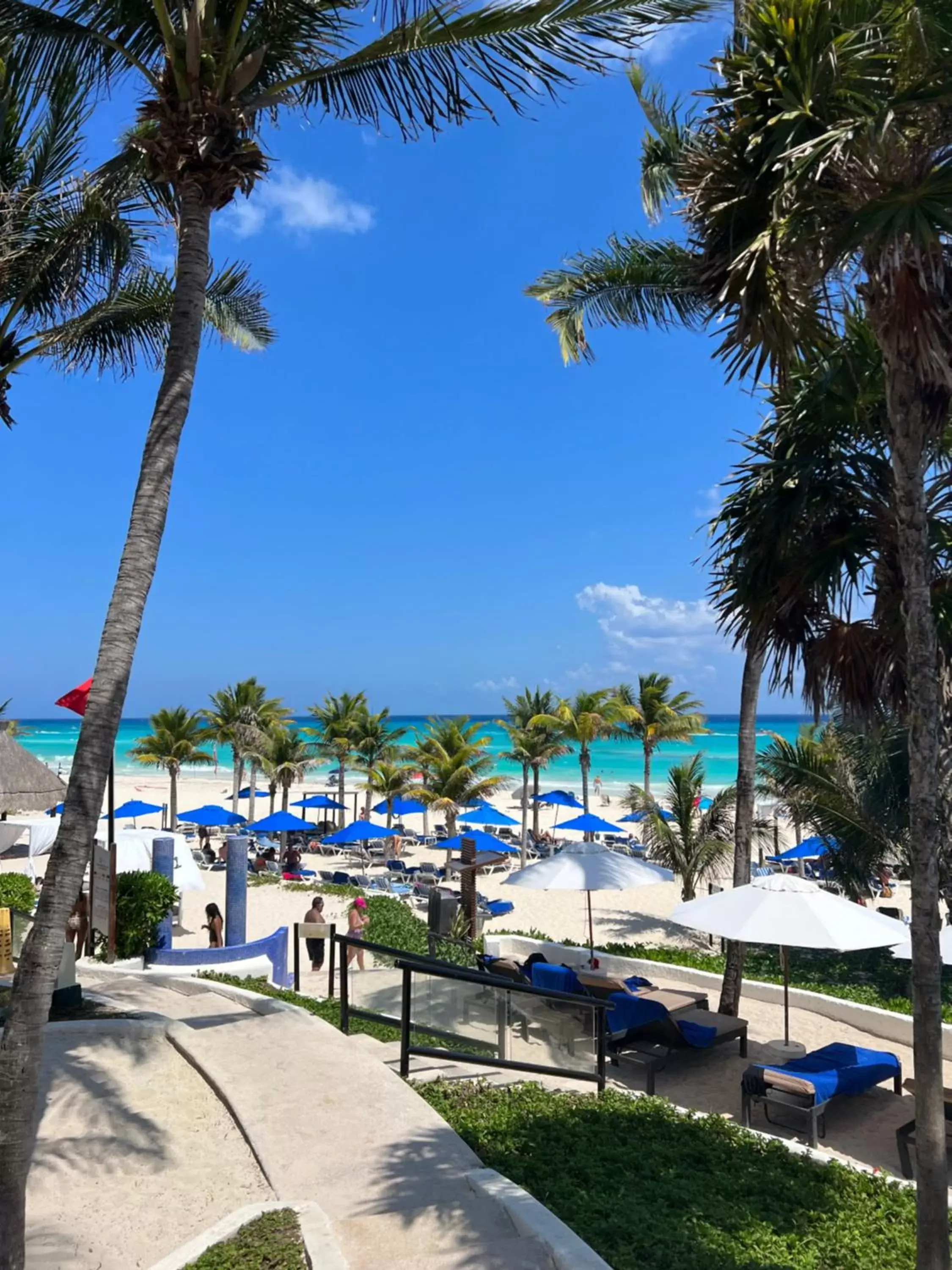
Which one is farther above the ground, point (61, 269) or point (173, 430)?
point (61, 269)

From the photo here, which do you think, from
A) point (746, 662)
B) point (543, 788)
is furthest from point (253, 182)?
point (543, 788)

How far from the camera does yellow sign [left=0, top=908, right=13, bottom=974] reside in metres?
10.1

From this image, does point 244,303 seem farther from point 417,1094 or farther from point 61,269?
point 417,1094

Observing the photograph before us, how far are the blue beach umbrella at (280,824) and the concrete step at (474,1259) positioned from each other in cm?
2307

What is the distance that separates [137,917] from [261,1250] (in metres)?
8.07

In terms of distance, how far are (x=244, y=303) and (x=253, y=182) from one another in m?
5.52

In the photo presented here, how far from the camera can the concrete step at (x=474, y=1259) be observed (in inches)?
166

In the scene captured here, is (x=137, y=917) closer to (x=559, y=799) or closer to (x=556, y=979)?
(x=556, y=979)

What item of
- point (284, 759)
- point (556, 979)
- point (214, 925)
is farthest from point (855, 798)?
point (284, 759)

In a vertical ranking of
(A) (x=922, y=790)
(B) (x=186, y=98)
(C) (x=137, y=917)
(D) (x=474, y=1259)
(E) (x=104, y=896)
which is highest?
(B) (x=186, y=98)

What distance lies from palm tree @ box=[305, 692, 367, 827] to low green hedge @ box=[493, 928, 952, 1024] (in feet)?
87.2

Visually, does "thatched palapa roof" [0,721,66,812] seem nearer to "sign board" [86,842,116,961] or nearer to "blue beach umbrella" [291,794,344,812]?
"sign board" [86,842,116,961]

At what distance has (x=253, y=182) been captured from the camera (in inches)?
244

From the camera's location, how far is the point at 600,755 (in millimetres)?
128500
